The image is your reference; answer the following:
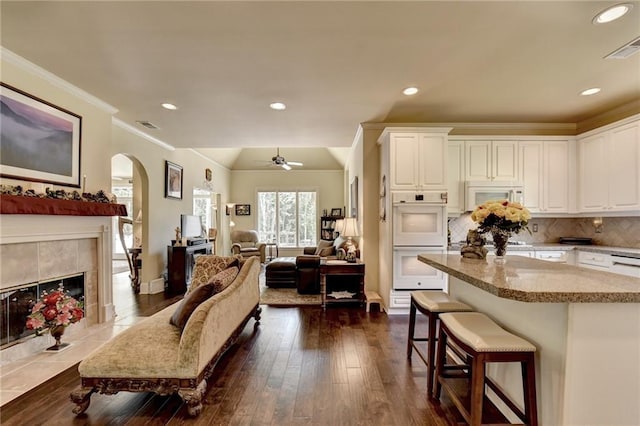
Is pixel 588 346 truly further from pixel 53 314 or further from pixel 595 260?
pixel 53 314

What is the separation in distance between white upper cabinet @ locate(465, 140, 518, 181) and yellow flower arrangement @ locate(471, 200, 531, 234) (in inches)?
90.8

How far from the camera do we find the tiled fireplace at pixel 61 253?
106 inches

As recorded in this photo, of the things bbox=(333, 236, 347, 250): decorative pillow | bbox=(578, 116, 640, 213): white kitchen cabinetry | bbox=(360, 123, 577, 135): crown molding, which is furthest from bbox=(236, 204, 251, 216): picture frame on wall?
bbox=(578, 116, 640, 213): white kitchen cabinetry

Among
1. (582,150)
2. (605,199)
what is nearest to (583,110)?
(582,150)

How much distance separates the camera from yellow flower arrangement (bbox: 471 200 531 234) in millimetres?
2166

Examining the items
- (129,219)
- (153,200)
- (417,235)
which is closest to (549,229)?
(417,235)

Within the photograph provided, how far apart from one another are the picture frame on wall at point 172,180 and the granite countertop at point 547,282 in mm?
5394

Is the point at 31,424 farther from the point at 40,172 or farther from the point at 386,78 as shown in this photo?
the point at 386,78

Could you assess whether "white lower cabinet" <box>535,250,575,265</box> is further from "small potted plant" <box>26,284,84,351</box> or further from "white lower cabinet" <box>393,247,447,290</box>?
"small potted plant" <box>26,284,84,351</box>

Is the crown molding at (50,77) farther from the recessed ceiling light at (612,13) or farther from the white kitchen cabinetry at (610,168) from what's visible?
the white kitchen cabinetry at (610,168)

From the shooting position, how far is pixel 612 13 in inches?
81.2

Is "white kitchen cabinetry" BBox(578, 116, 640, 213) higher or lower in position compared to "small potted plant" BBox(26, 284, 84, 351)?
higher

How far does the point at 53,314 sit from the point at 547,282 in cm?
393

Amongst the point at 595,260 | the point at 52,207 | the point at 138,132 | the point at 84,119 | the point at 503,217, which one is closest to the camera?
the point at 503,217
